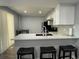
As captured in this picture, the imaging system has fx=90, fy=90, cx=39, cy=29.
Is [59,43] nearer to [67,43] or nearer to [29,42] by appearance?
[67,43]

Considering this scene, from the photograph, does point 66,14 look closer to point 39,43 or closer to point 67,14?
point 67,14

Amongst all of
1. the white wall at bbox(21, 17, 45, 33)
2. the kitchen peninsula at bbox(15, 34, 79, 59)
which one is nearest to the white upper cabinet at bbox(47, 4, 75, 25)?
the kitchen peninsula at bbox(15, 34, 79, 59)

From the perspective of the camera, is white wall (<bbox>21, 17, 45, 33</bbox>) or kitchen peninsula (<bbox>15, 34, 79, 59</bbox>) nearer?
kitchen peninsula (<bbox>15, 34, 79, 59</bbox>)

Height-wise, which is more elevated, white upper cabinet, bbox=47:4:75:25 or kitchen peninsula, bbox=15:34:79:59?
white upper cabinet, bbox=47:4:75:25

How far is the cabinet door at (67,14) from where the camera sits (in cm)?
322

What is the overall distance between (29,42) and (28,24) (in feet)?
20.2

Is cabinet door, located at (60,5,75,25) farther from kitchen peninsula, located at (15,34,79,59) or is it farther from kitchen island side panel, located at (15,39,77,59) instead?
kitchen island side panel, located at (15,39,77,59)

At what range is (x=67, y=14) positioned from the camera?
324 cm

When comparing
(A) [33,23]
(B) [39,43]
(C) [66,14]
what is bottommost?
(B) [39,43]

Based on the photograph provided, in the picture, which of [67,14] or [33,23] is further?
[33,23]

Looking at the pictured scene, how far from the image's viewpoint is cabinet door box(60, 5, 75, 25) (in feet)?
10.6

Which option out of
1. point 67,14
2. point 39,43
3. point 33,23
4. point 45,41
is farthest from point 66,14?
point 33,23

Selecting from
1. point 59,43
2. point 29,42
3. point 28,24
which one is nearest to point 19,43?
point 29,42

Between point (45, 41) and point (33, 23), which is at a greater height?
point (33, 23)
